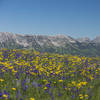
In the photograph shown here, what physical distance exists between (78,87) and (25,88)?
1.75 meters

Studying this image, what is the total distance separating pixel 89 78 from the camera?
23.2 feet

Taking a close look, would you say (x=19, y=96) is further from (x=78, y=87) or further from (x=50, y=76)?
(x=50, y=76)

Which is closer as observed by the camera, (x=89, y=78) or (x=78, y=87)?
(x=78, y=87)

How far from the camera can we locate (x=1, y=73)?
6.77m

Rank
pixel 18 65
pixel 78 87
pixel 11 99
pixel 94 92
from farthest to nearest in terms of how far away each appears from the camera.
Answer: pixel 18 65, pixel 78 87, pixel 94 92, pixel 11 99

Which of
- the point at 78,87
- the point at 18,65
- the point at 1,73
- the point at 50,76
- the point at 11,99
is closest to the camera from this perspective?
the point at 11,99

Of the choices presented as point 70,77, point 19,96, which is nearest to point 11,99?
point 19,96

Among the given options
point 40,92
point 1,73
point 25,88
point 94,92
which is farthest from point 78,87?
point 1,73

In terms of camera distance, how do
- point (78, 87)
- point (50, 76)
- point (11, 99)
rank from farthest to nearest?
point (50, 76) < point (78, 87) < point (11, 99)

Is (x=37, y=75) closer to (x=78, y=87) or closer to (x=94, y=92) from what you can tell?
(x=78, y=87)

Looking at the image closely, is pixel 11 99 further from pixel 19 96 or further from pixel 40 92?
pixel 40 92

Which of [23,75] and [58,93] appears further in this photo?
[23,75]

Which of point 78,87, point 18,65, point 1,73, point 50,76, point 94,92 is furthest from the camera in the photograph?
point 18,65

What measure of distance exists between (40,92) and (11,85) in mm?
1050
